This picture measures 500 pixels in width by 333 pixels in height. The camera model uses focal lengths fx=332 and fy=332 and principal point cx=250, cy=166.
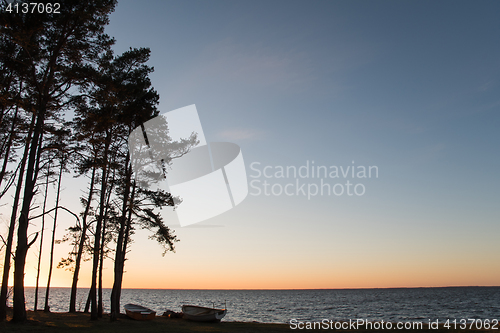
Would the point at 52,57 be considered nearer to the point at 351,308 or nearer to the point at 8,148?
the point at 8,148

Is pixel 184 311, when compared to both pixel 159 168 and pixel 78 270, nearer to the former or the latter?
pixel 78 270

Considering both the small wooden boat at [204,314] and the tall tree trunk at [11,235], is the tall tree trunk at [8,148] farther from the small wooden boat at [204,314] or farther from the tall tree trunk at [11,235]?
the small wooden boat at [204,314]

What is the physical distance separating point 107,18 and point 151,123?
6.14 metres

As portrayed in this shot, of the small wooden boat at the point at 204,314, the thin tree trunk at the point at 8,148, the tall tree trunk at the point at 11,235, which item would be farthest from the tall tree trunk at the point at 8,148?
the small wooden boat at the point at 204,314

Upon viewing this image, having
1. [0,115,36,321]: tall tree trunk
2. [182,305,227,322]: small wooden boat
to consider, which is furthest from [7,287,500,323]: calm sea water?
[0,115,36,321]: tall tree trunk

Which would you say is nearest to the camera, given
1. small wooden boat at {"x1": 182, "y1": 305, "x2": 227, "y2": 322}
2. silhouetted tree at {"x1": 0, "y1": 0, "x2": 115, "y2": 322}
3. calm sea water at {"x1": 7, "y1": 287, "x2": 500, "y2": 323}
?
silhouetted tree at {"x1": 0, "y1": 0, "x2": 115, "y2": 322}

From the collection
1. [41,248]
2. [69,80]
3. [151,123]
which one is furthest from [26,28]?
[41,248]

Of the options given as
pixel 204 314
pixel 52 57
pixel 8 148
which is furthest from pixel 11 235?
pixel 204 314

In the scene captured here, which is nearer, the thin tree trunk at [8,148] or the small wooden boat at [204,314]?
the thin tree trunk at [8,148]

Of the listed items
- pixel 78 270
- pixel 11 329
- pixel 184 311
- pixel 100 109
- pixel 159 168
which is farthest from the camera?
pixel 184 311

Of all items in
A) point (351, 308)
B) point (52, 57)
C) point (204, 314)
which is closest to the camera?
point (52, 57)

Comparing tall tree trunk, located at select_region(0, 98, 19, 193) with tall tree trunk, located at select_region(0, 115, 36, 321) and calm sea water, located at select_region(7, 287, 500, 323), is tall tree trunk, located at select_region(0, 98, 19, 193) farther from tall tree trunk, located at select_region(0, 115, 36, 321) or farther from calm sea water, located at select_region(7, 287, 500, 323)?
calm sea water, located at select_region(7, 287, 500, 323)

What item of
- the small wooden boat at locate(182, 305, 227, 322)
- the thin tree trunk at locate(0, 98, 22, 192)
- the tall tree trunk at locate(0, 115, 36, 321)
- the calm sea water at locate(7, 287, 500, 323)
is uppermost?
the thin tree trunk at locate(0, 98, 22, 192)

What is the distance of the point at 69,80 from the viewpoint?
1423 cm
